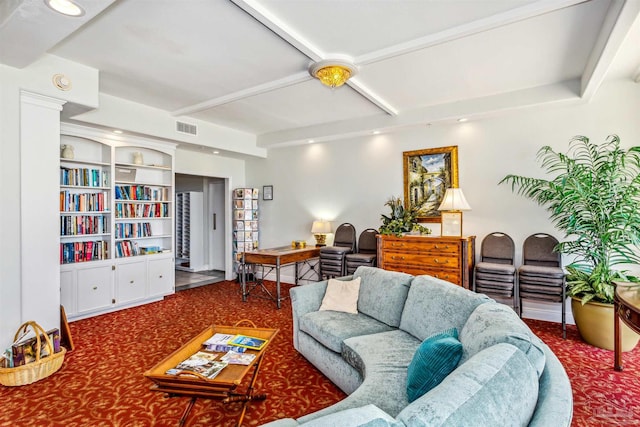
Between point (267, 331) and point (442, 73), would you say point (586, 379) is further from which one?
point (442, 73)

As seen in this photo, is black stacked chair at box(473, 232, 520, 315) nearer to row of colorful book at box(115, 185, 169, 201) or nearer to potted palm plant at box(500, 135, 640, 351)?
potted palm plant at box(500, 135, 640, 351)

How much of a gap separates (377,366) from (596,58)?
10.9 feet

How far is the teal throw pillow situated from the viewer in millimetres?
1601

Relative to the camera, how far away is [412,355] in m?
2.25

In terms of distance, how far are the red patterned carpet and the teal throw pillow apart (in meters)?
1.07

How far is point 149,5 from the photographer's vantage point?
2.50 m

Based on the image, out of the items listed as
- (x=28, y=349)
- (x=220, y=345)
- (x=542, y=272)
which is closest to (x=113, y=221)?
(x=28, y=349)

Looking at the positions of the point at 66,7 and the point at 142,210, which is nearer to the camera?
the point at 66,7

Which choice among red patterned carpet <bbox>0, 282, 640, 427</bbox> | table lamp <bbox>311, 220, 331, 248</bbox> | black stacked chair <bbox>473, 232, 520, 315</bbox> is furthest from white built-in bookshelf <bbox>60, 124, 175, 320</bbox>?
black stacked chair <bbox>473, 232, 520, 315</bbox>

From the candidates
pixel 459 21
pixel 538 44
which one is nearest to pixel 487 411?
pixel 459 21

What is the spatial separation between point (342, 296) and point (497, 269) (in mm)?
2075

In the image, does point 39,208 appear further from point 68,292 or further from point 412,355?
point 412,355

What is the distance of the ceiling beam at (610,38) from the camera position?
7.43 feet

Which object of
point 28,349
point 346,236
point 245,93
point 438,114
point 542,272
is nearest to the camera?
point 28,349
